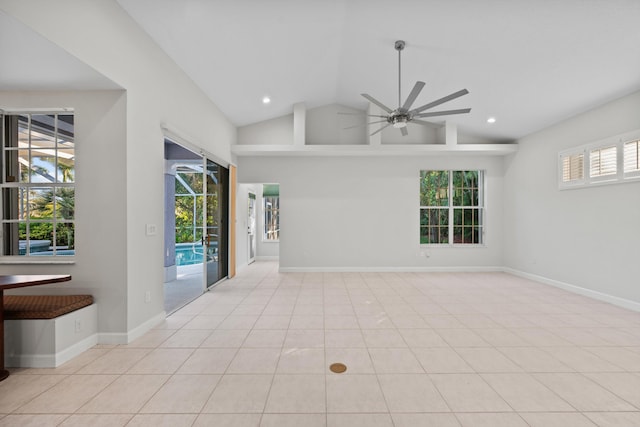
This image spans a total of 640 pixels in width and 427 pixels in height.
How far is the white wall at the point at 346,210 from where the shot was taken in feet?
21.0

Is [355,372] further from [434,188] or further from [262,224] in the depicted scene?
[262,224]

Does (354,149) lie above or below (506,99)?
below

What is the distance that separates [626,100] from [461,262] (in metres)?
3.89

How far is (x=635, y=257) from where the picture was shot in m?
3.79

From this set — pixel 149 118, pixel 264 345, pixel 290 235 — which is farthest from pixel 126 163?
pixel 290 235

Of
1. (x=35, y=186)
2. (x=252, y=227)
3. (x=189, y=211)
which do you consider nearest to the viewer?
(x=35, y=186)

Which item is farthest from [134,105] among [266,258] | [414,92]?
[266,258]

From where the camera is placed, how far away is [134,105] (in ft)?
9.41

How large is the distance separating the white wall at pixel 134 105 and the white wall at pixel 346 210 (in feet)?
9.46

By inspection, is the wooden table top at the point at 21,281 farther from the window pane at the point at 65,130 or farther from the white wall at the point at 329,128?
the white wall at the point at 329,128

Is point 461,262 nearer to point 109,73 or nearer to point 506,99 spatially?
point 506,99

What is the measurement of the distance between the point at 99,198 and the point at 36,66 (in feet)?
3.89

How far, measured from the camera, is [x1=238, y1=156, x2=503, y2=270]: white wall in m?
6.39

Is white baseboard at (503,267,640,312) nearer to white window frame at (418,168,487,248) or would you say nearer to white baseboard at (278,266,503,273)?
white baseboard at (278,266,503,273)
